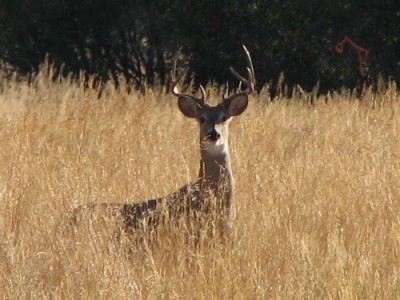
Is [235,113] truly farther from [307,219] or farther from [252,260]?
[252,260]

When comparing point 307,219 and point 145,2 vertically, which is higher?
point 145,2

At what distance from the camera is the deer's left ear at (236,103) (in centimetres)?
763

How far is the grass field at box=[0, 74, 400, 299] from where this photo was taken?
5.23 m

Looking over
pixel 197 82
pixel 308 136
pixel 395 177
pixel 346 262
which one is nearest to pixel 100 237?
pixel 346 262

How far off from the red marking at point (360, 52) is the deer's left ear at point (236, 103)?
8758 mm

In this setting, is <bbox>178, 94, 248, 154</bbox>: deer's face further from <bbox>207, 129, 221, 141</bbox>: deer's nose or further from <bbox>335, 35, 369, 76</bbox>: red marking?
<bbox>335, 35, 369, 76</bbox>: red marking

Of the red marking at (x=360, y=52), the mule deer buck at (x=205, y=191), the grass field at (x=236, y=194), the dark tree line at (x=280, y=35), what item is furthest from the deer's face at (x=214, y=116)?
the red marking at (x=360, y=52)

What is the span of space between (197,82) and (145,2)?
1662 millimetres

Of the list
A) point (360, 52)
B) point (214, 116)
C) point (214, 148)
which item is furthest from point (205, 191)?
point (360, 52)

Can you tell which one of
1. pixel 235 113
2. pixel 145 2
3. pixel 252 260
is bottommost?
pixel 252 260

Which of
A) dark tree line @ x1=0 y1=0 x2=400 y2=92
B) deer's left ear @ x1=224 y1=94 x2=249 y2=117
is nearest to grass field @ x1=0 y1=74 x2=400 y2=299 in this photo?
deer's left ear @ x1=224 y1=94 x2=249 y2=117

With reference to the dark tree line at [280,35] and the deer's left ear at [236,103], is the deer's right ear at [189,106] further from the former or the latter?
the dark tree line at [280,35]

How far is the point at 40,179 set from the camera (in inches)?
287

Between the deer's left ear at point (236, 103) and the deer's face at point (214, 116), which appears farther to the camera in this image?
the deer's left ear at point (236, 103)
